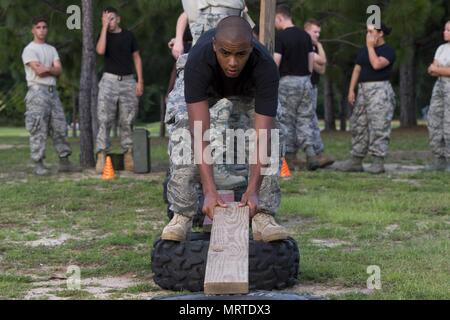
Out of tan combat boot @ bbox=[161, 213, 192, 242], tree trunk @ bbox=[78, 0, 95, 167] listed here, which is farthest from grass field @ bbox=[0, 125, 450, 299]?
tree trunk @ bbox=[78, 0, 95, 167]

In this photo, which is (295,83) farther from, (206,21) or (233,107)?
(233,107)

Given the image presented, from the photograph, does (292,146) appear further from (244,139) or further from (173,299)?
(173,299)

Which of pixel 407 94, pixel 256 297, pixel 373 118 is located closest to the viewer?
pixel 256 297

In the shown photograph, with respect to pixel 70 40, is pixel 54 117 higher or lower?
lower

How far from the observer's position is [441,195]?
9.62 m

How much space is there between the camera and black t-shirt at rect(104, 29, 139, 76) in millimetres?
12266

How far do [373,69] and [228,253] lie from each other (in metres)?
7.25

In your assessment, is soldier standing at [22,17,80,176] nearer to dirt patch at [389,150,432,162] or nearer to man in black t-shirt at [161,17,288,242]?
dirt patch at [389,150,432,162]

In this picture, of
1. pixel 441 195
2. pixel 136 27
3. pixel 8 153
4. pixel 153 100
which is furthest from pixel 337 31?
pixel 153 100

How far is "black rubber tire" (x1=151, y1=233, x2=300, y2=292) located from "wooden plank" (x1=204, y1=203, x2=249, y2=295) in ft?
0.94

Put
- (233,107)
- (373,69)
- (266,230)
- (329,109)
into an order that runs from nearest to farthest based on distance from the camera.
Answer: (266,230) < (233,107) < (373,69) < (329,109)

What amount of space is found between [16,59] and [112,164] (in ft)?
29.5

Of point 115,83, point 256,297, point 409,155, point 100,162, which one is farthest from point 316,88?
point 256,297

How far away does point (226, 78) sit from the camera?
5531mm
